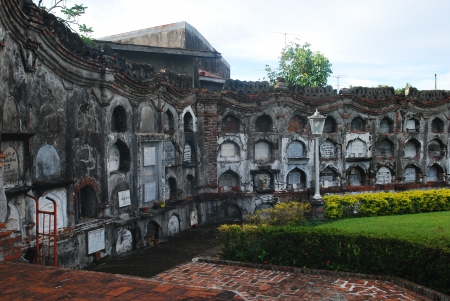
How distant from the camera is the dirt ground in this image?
11.9 meters

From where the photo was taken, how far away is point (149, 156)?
50.6 ft

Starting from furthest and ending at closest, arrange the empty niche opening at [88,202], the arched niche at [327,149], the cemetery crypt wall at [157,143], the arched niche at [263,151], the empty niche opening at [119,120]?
1. the arched niche at [327,149]
2. the arched niche at [263,151]
3. the empty niche opening at [119,120]
4. the empty niche opening at [88,202]
5. the cemetery crypt wall at [157,143]

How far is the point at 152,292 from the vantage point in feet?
16.1

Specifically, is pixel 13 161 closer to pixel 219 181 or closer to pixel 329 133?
pixel 219 181

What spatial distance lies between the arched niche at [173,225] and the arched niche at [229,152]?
3.95 metres

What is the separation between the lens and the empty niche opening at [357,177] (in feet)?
72.5

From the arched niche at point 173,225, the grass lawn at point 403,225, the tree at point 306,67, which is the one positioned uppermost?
the tree at point 306,67

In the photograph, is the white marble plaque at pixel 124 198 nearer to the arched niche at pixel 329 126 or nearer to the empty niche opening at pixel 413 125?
the arched niche at pixel 329 126

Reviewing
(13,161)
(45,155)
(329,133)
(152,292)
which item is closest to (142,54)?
(329,133)

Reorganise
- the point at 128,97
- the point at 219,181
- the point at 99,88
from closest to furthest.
A: the point at 99,88 < the point at 128,97 < the point at 219,181

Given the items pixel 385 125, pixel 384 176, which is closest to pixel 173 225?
pixel 384 176

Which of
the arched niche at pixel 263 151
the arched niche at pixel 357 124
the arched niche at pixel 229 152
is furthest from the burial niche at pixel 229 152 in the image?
the arched niche at pixel 357 124

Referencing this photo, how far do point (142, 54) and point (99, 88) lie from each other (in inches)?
332

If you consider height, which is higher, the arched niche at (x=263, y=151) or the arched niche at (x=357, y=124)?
the arched niche at (x=357, y=124)
